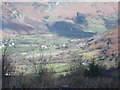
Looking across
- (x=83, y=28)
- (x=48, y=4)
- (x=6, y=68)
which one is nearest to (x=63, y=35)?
(x=83, y=28)

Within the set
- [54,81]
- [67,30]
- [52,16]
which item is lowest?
[54,81]

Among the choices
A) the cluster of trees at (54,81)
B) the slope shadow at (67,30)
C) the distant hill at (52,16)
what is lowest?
the cluster of trees at (54,81)

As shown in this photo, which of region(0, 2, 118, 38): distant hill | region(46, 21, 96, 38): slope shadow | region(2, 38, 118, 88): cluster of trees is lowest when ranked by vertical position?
region(2, 38, 118, 88): cluster of trees

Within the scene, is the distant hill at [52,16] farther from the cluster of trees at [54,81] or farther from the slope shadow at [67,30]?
the cluster of trees at [54,81]

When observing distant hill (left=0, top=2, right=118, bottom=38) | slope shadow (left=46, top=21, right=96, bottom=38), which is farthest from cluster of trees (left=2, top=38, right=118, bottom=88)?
distant hill (left=0, top=2, right=118, bottom=38)

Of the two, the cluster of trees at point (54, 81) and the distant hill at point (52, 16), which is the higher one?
the distant hill at point (52, 16)

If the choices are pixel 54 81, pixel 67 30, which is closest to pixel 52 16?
pixel 67 30

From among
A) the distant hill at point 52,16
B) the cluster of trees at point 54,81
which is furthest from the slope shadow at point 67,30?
the cluster of trees at point 54,81

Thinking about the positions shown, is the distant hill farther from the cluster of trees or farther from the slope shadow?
the cluster of trees

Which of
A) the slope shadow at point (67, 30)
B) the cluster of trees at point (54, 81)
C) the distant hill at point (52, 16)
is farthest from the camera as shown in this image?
the distant hill at point (52, 16)

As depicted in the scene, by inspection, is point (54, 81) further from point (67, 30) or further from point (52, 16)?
point (52, 16)

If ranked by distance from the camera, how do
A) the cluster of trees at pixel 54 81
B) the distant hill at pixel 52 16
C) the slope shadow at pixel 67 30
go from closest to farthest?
the cluster of trees at pixel 54 81 < the slope shadow at pixel 67 30 < the distant hill at pixel 52 16

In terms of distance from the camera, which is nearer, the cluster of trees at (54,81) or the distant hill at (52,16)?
the cluster of trees at (54,81)
